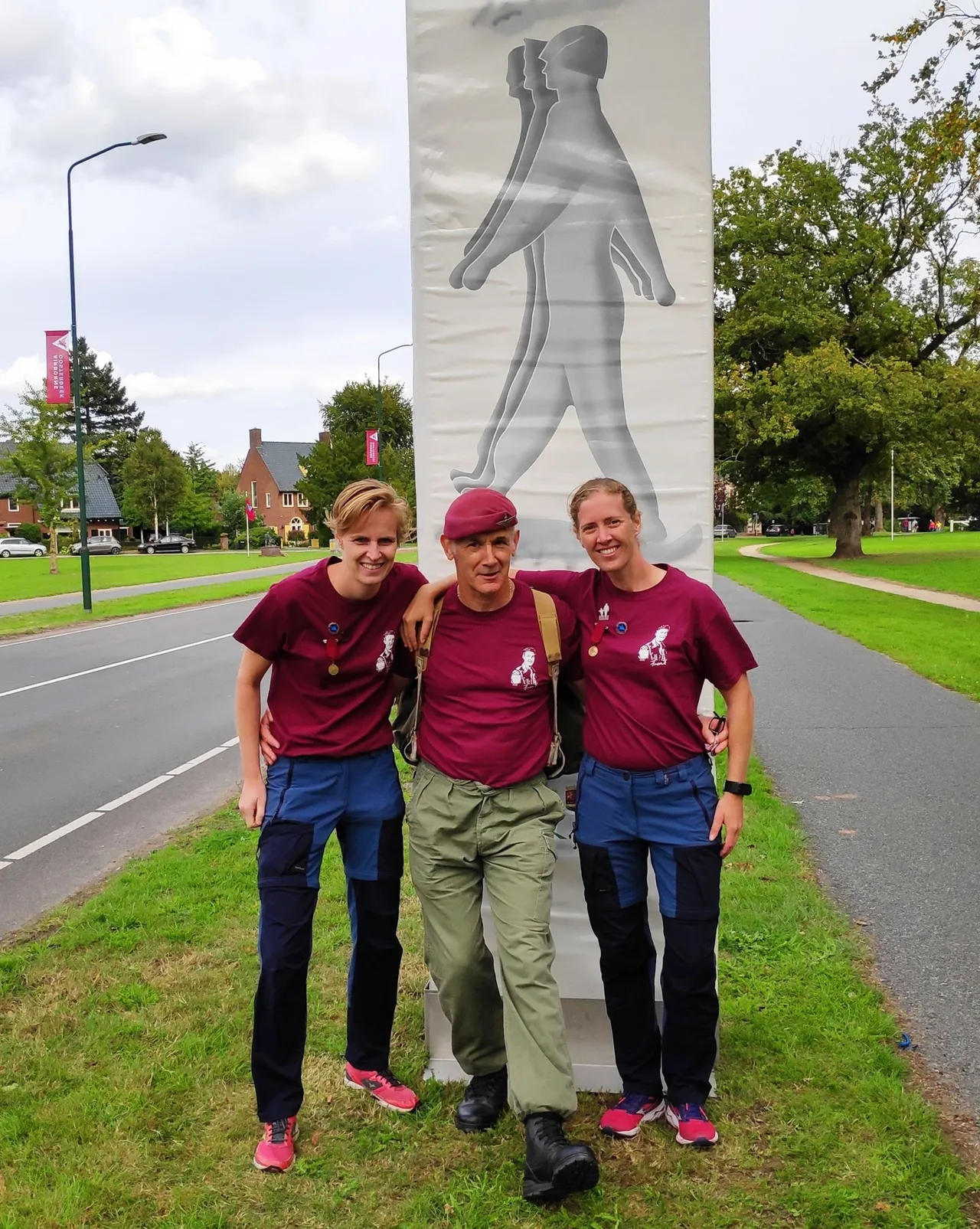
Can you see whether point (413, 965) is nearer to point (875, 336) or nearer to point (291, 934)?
point (291, 934)

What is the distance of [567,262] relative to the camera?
3521 millimetres

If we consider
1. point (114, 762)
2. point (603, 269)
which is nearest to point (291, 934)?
point (603, 269)

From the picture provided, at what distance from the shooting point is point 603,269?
3.48m

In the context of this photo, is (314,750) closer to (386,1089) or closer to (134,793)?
(386,1089)

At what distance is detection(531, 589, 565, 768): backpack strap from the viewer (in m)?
2.98

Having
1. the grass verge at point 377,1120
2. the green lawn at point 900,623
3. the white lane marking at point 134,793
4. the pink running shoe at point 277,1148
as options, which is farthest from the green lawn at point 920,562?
the pink running shoe at point 277,1148

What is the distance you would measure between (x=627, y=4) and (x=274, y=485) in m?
97.1

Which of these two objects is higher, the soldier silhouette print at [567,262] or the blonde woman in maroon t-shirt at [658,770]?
the soldier silhouette print at [567,262]

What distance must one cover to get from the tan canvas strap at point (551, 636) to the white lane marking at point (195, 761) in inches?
233

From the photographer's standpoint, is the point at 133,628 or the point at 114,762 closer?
the point at 114,762

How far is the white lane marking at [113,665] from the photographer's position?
12633 millimetres

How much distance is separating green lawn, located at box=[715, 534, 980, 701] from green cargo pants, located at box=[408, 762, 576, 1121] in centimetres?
875

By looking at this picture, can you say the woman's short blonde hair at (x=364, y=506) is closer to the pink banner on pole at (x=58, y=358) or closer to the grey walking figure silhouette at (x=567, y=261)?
the grey walking figure silhouette at (x=567, y=261)

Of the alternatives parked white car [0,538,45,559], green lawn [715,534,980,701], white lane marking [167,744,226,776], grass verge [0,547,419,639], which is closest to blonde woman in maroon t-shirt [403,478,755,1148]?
white lane marking [167,744,226,776]
